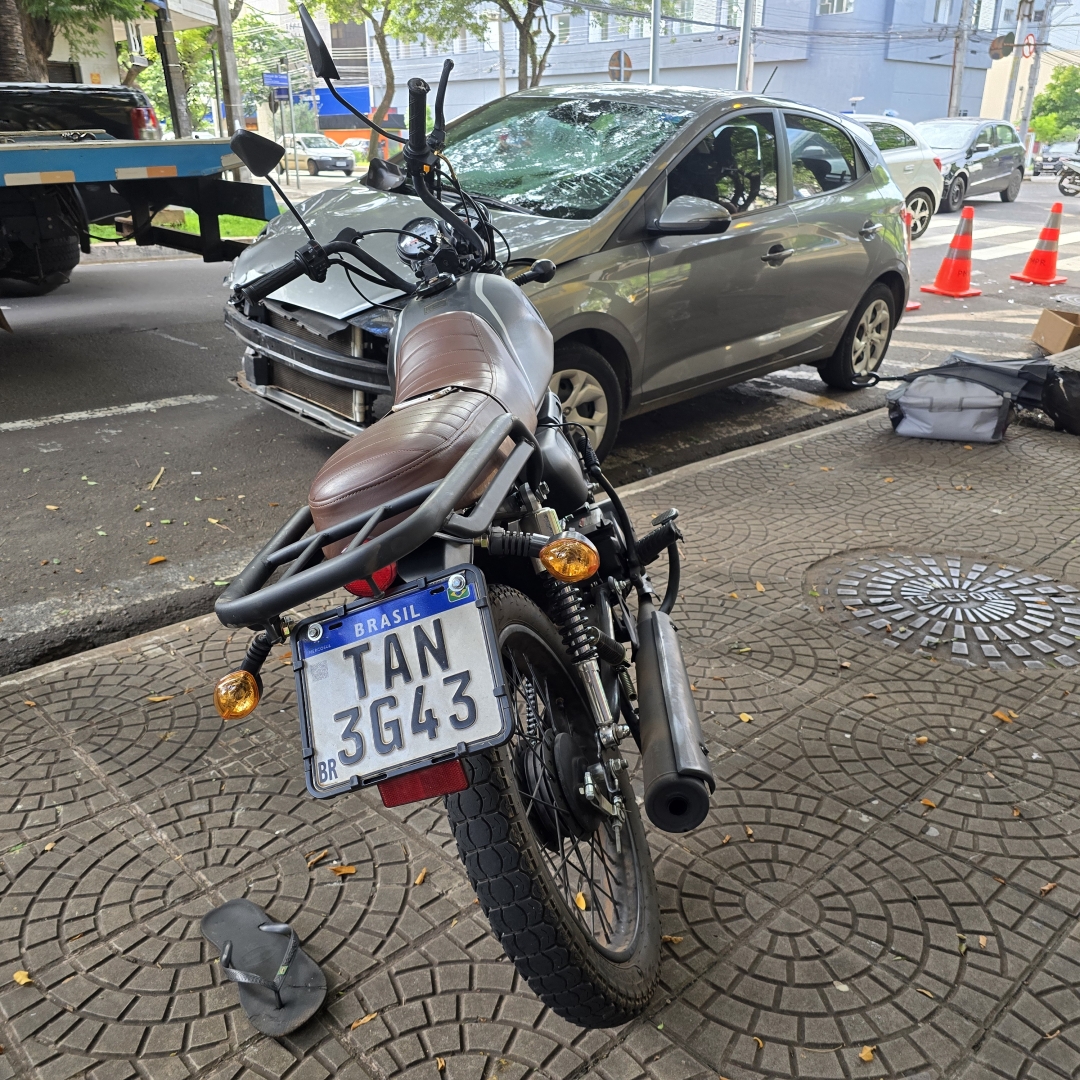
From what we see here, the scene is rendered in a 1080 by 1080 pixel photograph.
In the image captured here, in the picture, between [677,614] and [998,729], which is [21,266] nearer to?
[677,614]

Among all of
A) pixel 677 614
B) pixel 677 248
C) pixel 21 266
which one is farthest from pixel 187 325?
pixel 677 614

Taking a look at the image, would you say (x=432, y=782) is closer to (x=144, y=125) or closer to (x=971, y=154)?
(x=144, y=125)

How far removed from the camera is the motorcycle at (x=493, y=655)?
1.70 metres

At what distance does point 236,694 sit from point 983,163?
70.7ft

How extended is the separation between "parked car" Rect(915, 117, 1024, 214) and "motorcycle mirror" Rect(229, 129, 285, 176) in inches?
741

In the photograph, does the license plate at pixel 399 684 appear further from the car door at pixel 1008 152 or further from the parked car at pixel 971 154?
the car door at pixel 1008 152

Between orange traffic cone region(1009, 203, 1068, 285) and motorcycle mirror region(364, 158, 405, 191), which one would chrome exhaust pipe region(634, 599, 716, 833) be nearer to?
motorcycle mirror region(364, 158, 405, 191)

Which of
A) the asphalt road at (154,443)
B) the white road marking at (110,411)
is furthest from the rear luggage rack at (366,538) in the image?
the white road marking at (110,411)

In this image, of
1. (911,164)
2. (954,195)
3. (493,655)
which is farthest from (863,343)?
(954,195)

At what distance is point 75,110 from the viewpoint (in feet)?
26.0

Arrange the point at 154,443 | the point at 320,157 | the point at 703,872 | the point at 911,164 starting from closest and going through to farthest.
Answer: the point at 703,872 → the point at 154,443 → the point at 911,164 → the point at 320,157

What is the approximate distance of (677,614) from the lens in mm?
4031

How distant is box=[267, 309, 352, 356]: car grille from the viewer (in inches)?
188

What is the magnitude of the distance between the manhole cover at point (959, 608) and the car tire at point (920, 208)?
12.5 m
